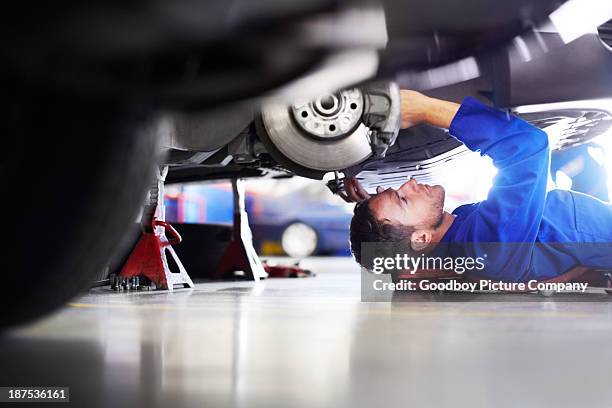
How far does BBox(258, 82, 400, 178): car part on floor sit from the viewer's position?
5.09 ft

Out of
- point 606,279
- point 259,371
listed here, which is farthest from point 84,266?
point 606,279

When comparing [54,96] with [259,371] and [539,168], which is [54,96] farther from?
[539,168]

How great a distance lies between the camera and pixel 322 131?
1.56 m

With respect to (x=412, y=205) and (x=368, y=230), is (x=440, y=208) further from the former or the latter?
(x=368, y=230)

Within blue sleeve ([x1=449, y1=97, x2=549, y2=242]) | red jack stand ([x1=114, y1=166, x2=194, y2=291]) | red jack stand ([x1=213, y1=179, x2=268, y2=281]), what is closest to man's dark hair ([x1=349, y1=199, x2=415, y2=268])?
blue sleeve ([x1=449, y1=97, x2=549, y2=242])

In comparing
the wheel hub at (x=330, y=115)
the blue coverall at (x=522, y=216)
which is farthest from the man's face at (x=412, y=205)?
the wheel hub at (x=330, y=115)

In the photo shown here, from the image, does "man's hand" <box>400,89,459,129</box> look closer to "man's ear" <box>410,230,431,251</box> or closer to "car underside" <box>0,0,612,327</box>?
"man's ear" <box>410,230,431,251</box>

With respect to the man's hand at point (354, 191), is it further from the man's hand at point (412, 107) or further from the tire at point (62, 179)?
the tire at point (62, 179)

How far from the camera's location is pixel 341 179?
209cm

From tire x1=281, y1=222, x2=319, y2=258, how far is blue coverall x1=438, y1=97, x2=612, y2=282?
1.75 m

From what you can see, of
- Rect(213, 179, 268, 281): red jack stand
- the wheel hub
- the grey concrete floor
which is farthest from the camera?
Rect(213, 179, 268, 281): red jack stand

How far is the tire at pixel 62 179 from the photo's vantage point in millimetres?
310

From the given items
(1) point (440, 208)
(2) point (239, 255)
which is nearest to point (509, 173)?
(1) point (440, 208)

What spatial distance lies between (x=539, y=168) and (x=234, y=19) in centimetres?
196
